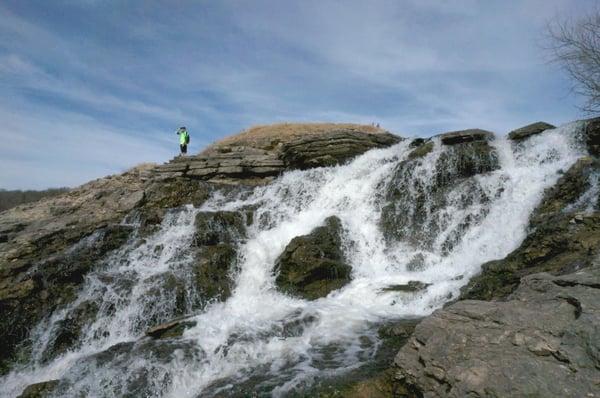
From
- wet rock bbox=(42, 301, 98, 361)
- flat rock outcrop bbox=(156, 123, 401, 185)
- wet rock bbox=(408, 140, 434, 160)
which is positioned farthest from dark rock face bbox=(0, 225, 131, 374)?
wet rock bbox=(408, 140, 434, 160)

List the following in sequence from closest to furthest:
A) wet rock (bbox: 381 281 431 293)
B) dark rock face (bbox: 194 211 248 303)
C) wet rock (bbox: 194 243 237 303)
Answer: wet rock (bbox: 381 281 431 293), wet rock (bbox: 194 243 237 303), dark rock face (bbox: 194 211 248 303)

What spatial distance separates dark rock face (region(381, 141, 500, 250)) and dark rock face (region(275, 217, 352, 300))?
6.56 ft

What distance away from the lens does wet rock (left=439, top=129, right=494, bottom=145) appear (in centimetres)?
1535

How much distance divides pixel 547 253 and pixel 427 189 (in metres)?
6.18

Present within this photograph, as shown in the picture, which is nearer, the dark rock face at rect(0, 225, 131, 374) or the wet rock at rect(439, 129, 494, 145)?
the dark rock face at rect(0, 225, 131, 374)

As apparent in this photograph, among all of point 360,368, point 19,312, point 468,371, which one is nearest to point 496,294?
point 360,368

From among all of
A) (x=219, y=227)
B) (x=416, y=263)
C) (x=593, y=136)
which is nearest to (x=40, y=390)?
(x=219, y=227)

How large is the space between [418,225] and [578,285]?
25.5ft

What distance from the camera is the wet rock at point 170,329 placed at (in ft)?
28.9

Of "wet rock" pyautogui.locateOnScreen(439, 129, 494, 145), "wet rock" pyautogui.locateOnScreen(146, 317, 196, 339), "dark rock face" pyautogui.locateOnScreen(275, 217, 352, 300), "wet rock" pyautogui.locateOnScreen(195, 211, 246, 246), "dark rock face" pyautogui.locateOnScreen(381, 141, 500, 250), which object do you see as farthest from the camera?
"wet rock" pyautogui.locateOnScreen(439, 129, 494, 145)

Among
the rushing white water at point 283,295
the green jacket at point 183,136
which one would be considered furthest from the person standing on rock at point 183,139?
the rushing white water at point 283,295

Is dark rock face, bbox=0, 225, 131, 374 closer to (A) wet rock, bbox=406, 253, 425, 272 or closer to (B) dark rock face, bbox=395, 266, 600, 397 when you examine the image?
(A) wet rock, bbox=406, 253, 425, 272

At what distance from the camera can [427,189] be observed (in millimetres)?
13680

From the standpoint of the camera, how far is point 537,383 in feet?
11.4
